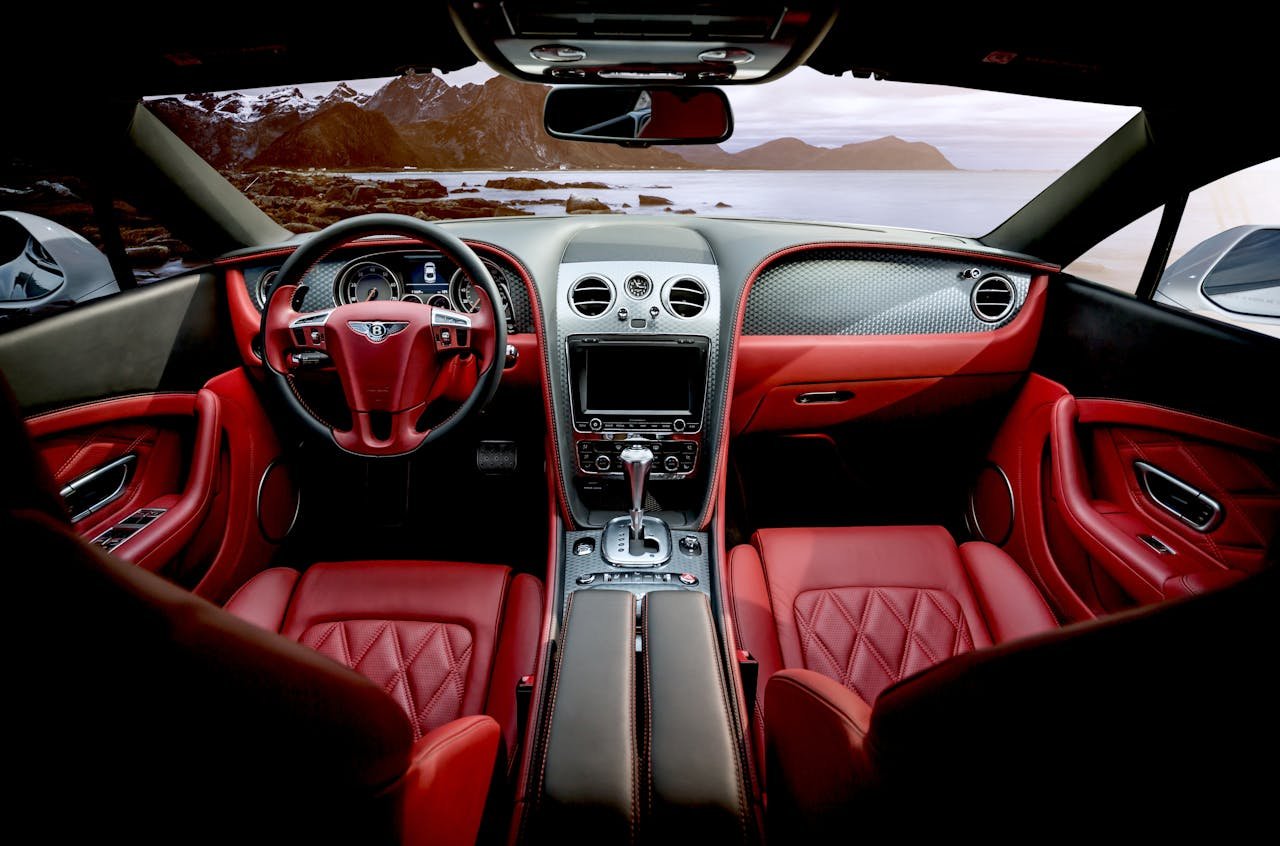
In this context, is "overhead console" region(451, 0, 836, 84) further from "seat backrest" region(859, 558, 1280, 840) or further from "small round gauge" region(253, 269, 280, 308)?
"seat backrest" region(859, 558, 1280, 840)

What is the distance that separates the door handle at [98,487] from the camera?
181cm

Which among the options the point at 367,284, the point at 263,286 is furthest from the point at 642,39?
the point at 263,286

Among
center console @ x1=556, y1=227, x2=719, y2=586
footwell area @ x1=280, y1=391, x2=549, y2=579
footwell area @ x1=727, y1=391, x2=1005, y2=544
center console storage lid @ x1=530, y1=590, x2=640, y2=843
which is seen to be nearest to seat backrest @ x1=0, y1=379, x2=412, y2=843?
center console storage lid @ x1=530, y1=590, x2=640, y2=843

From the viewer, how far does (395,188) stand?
5145 millimetres

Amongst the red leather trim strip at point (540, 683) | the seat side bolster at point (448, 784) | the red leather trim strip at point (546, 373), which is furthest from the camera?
the red leather trim strip at point (546, 373)

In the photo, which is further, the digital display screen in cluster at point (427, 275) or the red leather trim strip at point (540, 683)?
the digital display screen in cluster at point (427, 275)

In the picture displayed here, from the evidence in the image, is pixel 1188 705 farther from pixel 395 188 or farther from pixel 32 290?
pixel 395 188

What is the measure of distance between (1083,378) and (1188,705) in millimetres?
2243

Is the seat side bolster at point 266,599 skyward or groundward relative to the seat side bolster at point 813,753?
groundward

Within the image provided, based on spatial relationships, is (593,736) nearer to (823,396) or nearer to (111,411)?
(111,411)

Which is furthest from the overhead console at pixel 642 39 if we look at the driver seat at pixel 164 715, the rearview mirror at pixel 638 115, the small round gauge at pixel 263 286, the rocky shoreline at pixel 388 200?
the driver seat at pixel 164 715

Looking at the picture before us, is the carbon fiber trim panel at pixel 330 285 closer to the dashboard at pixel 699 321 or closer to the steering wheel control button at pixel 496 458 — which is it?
A: the dashboard at pixel 699 321

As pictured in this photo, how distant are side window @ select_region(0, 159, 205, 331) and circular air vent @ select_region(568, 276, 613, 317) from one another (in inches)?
56.0

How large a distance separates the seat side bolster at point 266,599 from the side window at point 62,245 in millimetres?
955
